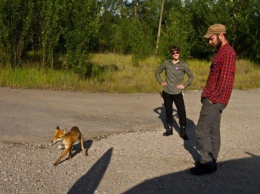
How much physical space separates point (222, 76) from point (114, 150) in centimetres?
255

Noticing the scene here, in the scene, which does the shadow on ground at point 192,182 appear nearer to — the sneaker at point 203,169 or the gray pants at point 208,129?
the sneaker at point 203,169

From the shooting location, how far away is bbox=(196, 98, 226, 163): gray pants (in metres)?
5.38

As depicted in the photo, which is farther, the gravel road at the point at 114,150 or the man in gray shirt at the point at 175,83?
the man in gray shirt at the point at 175,83

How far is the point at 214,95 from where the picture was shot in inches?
207

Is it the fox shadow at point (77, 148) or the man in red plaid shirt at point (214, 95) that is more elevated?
the man in red plaid shirt at point (214, 95)

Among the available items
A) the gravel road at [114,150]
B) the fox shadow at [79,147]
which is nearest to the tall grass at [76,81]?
the gravel road at [114,150]

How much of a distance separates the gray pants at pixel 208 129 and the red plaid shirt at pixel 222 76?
13 centimetres

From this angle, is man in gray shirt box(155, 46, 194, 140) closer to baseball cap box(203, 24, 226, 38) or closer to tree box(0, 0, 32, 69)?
baseball cap box(203, 24, 226, 38)

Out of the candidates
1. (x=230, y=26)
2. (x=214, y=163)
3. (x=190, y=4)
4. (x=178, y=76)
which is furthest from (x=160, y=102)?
(x=190, y=4)

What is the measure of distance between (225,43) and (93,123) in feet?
14.5

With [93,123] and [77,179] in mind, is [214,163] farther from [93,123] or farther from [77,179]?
[93,123]

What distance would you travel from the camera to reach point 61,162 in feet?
19.2

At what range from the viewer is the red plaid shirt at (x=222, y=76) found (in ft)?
16.9

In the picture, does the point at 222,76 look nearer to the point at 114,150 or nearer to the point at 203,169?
the point at 203,169
